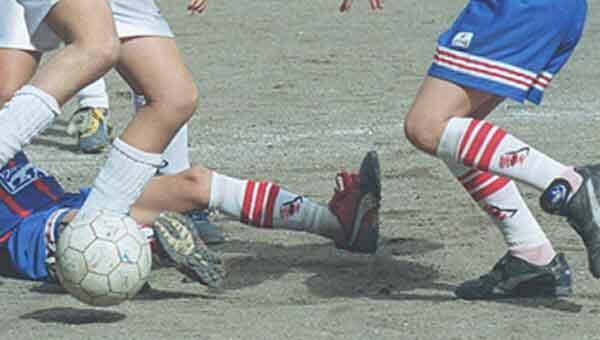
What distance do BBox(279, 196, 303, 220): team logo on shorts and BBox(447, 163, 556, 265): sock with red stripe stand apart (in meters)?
0.85

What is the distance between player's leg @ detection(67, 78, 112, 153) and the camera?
9266mm

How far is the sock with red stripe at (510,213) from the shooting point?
19.0 ft

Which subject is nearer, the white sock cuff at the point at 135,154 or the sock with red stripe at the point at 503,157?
the sock with red stripe at the point at 503,157

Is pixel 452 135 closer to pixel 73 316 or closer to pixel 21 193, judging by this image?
pixel 73 316

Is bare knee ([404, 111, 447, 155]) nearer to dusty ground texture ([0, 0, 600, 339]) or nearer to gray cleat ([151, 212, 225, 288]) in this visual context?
dusty ground texture ([0, 0, 600, 339])

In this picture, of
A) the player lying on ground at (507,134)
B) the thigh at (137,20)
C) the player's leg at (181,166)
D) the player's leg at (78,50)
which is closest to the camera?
the player's leg at (78,50)

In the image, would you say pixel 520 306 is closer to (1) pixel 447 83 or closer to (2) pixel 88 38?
(1) pixel 447 83

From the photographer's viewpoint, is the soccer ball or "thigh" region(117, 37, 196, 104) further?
"thigh" region(117, 37, 196, 104)

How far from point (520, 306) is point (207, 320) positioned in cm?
115

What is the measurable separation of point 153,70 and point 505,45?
1.33 metres

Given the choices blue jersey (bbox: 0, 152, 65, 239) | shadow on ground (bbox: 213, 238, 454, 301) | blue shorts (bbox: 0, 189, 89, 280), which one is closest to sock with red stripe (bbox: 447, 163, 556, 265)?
shadow on ground (bbox: 213, 238, 454, 301)

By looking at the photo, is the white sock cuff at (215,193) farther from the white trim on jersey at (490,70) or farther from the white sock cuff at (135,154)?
the white trim on jersey at (490,70)

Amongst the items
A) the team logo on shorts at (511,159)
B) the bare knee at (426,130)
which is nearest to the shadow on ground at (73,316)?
the bare knee at (426,130)

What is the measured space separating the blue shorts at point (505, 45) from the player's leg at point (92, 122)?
13.0 ft
